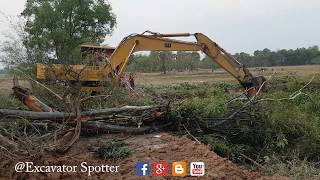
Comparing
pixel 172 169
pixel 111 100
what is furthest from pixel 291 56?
pixel 172 169

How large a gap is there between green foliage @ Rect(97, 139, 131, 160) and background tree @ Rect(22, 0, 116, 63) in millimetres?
21865

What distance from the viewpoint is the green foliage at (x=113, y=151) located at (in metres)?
7.24

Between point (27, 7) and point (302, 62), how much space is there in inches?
1985

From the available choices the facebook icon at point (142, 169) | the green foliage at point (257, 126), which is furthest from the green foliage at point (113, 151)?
the green foliage at point (257, 126)

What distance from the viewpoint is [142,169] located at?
6395mm

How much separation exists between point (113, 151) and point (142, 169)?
3.51 feet

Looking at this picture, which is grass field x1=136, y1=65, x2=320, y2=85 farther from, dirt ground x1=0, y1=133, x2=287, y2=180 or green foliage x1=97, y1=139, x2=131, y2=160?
green foliage x1=97, y1=139, x2=131, y2=160

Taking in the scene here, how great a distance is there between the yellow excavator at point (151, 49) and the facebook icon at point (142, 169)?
13.2 feet

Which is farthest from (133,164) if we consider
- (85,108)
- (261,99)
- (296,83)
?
(296,83)

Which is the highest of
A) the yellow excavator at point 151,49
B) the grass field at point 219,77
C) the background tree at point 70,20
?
the background tree at point 70,20

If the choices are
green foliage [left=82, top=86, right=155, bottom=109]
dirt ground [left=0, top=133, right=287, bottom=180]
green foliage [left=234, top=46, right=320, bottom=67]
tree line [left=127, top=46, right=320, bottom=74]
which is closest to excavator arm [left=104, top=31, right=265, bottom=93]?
green foliage [left=82, top=86, right=155, bottom=109]

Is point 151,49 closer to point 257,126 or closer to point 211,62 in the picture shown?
point 257,126

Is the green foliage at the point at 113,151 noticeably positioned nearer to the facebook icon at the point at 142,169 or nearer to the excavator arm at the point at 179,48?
the facebook icon at the point at 142,169

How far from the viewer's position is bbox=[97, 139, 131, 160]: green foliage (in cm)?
724
